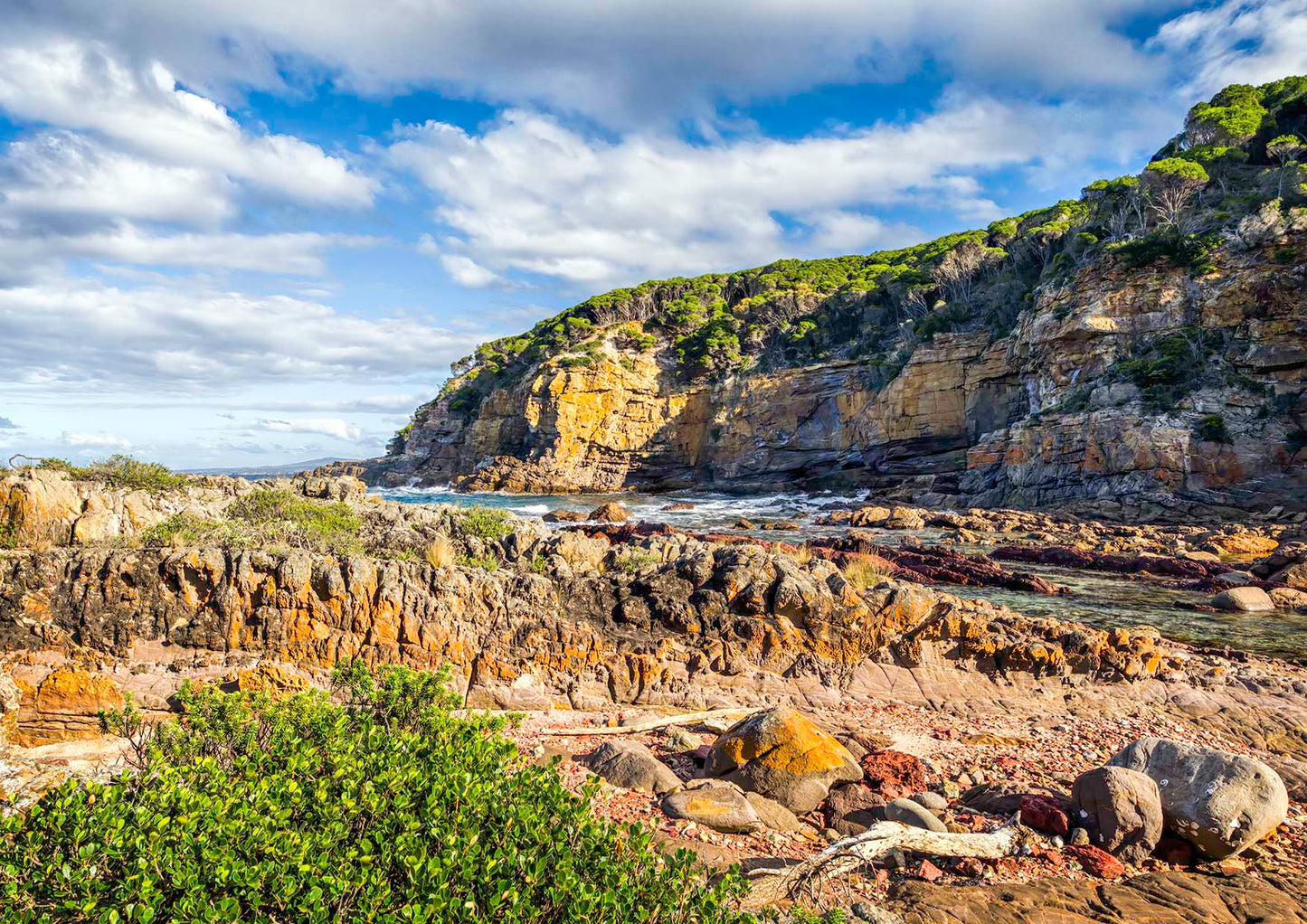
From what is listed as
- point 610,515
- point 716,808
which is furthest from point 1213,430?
point 716,808

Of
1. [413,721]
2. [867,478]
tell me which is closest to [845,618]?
[413,721]

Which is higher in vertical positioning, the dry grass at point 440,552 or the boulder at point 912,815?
the dry grass at point 440,552

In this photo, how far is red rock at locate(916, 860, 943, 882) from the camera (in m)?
4.57

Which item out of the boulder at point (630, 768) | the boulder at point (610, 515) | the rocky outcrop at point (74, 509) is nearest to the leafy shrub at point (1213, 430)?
the boulder at point (610, 515)

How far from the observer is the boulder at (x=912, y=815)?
506 cm

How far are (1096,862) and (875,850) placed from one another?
1795 mm

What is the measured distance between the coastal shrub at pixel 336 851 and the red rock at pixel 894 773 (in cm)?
302

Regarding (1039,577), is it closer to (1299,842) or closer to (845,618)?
(845,618)

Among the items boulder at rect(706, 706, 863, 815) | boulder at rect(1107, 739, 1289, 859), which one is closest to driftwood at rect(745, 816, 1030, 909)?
boulder at rect(706, 706, 863, 815)

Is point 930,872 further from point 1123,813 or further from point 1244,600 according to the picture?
point 1244,600

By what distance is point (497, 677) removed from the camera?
7797 millimetres

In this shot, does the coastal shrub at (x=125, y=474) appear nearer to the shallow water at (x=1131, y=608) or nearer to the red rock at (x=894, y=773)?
the red rock at (x=894, y=773)

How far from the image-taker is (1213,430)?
27.5m

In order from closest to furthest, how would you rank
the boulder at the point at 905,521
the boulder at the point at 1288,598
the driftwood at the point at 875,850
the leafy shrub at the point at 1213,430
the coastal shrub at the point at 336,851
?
the coastal shrub at the point at 336,851
the driftwood at the point at 875,850
the boulder at the point at 1288,598
the leafy shrub at the point at 1213,430
the boulder at the point at 905,521
